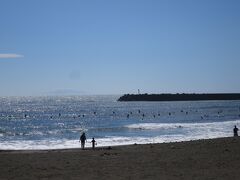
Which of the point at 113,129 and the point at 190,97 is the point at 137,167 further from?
the point at 190,97

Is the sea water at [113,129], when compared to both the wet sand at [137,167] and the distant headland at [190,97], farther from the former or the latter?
the distant headland at [190,97]

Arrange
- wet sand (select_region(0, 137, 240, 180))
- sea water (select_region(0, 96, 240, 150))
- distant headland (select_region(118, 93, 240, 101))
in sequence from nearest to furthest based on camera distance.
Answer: wet sand (select_region(0, 137, 240, 180)), sea water (select_region(0, 96, 240, 150)), distant headland (select_region(118, 93, 240, 101))

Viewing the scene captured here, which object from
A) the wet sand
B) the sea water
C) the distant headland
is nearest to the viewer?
the wet sand

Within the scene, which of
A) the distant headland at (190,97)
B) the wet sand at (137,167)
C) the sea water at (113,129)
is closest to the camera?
the wet sand at (137,167)

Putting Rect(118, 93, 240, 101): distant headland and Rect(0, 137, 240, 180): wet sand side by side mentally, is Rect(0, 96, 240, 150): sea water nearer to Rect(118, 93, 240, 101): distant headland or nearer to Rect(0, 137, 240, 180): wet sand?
Rect(0, 137, 240, 180): wet sand

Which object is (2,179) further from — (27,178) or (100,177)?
(100,177)

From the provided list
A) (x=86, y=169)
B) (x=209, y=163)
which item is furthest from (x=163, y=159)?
(x=86, y=169)

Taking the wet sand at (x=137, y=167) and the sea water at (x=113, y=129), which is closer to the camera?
the wet sand at (x=137, y=167)

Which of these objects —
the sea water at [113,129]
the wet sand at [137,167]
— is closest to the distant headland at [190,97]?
the sea water at [113,129]

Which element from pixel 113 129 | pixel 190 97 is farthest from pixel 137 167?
pixel 190 97

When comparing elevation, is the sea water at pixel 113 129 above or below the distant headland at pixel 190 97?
below

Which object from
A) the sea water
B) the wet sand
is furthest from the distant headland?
the wet sand

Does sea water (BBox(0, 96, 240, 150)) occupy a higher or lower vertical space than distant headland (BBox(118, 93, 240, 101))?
lower

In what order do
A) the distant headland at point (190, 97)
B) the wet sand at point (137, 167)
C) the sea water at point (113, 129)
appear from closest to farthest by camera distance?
1. the wet sand at point (137, 167)
2. the sea water at point (113, 129)
3. the distant headland at point (190, 97)
